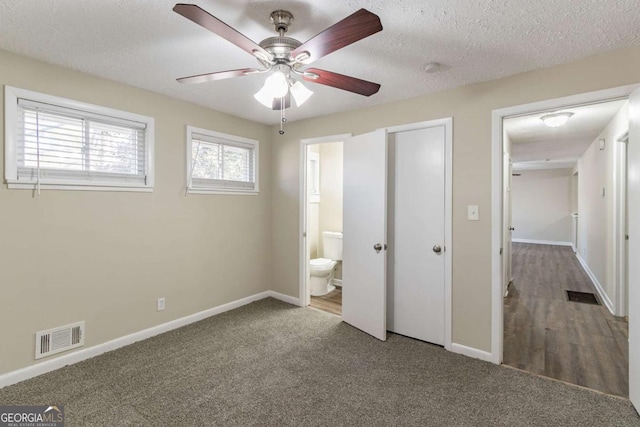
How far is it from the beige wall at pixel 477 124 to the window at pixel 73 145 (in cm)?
221

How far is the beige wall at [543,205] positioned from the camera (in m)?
9.27

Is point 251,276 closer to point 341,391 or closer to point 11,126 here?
point 341,391

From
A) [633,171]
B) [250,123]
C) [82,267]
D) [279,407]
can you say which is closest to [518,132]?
[633,171]

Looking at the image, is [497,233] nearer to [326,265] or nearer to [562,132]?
[326,265]

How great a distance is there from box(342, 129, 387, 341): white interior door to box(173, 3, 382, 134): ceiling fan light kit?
1.17 meters

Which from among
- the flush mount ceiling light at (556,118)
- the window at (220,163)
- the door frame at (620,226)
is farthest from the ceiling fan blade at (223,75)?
the door frame at (620,226)

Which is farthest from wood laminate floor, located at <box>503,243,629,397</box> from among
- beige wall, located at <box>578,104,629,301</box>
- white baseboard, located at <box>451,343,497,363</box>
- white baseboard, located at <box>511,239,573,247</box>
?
white baseboard, located at <box>511,239,573,247</box>

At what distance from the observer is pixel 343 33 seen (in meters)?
1.32

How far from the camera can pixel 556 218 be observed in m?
9.41

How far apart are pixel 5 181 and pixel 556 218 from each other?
11794mm

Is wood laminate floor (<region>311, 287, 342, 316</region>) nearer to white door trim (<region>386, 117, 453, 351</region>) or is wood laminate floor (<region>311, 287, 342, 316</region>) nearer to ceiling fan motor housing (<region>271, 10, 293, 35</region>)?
white door trim (<region>386, 117, 453, 351</region>)

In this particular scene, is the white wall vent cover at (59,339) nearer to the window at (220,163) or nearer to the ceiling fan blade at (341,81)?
the window at (220,163)

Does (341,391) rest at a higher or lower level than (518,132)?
lower

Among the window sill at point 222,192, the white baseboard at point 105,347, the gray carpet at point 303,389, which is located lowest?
the gray carpet at point 303,389
